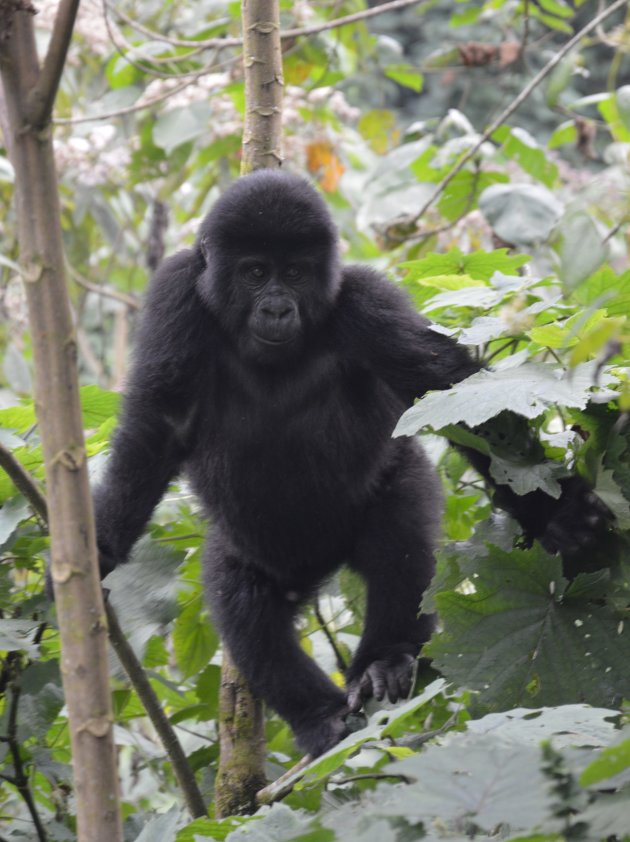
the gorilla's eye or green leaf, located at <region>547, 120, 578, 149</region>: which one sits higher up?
green leaf, located at <region>547, 120, 578, 149</region>

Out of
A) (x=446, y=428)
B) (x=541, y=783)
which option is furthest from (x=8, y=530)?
(x=541, y=783)

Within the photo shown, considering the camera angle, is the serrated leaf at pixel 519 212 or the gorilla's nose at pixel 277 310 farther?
the serrated leaf at pixel 519 212

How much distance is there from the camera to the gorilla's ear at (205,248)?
2.87 metres

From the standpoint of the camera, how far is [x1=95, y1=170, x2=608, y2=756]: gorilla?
2.72 metres

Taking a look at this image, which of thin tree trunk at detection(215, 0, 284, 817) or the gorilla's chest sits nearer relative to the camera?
thin tree trunk at detection(215, 0, 284, 817)

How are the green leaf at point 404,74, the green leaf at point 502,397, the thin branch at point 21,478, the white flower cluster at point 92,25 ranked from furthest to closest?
1. the green leaf at point 404,74
2. the white flower cluster at point 92,25
3. the green leaf at point 502,397
4. the thin branch at point 21,478

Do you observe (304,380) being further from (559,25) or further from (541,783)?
(559,25)

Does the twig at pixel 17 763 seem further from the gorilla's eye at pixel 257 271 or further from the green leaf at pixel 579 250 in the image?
the green leaf at pixel 579 250

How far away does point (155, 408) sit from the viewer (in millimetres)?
2818

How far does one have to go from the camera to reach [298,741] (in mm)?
2688

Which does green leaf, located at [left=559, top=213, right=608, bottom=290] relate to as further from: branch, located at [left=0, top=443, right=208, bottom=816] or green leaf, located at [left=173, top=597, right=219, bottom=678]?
green leaf, located at [left=173, top=597, right=219, bottom=678]

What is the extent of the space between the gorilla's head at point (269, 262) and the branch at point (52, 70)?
142 centimetres

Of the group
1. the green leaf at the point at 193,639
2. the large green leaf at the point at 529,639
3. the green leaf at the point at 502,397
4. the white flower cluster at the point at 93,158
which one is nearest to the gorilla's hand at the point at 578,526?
the large green leaf at the point at 529,639

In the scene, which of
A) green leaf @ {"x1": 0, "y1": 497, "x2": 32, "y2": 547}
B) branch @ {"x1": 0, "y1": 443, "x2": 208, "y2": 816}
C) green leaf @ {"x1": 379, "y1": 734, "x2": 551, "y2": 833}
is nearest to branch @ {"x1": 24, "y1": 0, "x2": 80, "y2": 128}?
branch @ {"x1": 0, "y1": 443, "x2": 208, "y2": 816}
